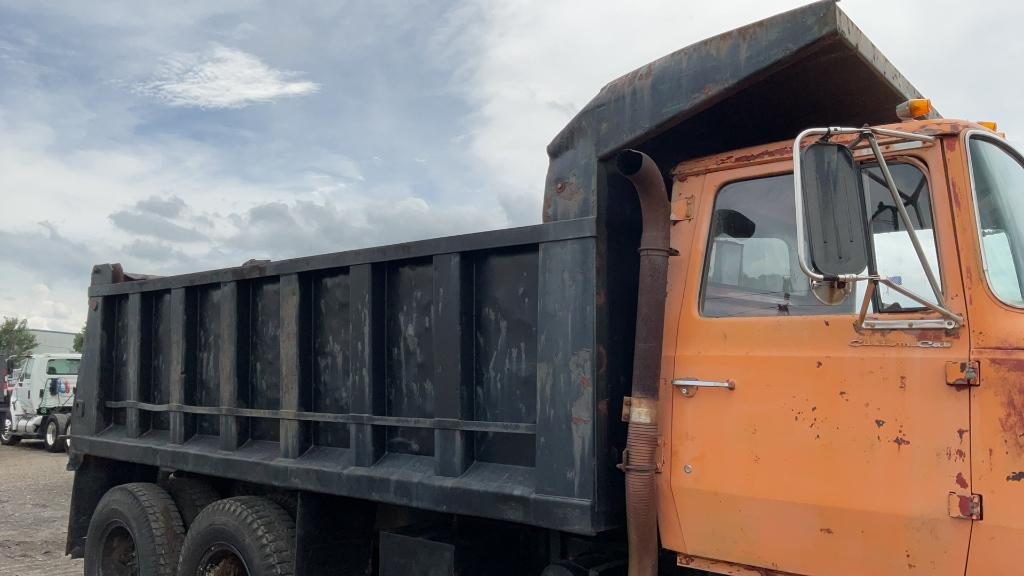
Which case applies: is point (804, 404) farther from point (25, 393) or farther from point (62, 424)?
point (25, 393)

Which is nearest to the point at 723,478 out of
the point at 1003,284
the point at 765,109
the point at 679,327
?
the point at 679,327

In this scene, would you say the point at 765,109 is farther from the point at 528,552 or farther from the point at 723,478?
the point at 528,552

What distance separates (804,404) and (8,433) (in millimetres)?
23638

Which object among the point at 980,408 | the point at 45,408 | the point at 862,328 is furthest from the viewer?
the point at 45,408

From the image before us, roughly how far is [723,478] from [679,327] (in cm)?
57

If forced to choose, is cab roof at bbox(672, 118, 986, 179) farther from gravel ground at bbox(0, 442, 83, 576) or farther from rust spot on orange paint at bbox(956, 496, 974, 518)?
gravel ground at bbox(0, 442, 83, 576)

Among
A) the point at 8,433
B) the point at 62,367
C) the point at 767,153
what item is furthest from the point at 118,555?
the point at 8,433

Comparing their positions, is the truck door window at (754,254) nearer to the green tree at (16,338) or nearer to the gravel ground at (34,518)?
the gravel ground at (34,518)

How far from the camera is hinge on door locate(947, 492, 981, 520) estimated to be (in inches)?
95.9

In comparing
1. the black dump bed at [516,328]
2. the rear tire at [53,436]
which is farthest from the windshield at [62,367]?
the black dump bed at [516,328]

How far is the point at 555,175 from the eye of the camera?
11.4 ft

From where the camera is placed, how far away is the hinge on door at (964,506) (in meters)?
2.44

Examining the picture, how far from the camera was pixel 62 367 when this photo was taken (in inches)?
844

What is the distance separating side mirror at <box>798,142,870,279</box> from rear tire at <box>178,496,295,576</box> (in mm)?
3308
